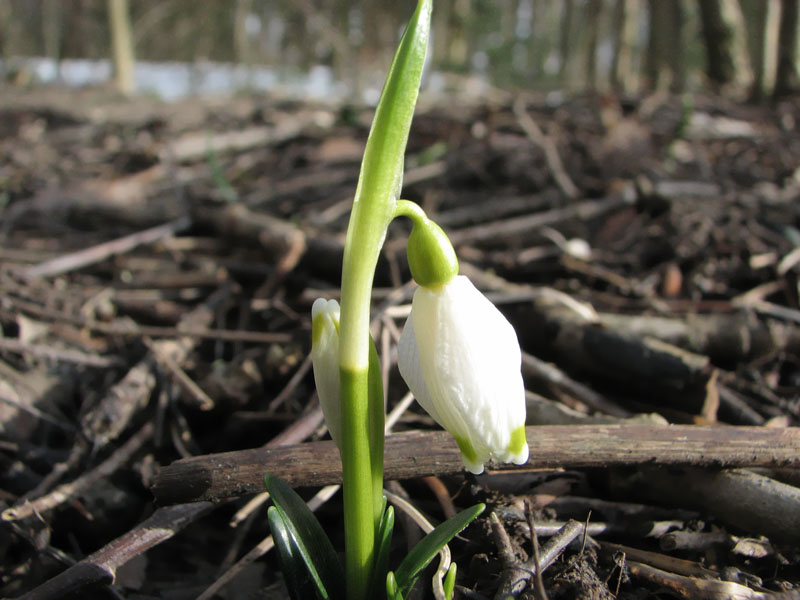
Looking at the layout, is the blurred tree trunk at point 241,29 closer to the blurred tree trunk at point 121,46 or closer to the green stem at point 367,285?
the blurred tree trunk at point 121,46

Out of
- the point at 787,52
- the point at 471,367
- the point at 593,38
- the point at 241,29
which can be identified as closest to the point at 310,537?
the point at 471,367

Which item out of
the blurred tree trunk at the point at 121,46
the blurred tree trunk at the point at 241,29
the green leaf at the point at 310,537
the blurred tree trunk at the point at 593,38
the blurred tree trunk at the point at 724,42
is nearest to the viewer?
the green leaf at the point at 310,537

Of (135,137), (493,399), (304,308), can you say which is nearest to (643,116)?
(304,308)

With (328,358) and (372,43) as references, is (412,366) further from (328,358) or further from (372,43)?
(372,43)

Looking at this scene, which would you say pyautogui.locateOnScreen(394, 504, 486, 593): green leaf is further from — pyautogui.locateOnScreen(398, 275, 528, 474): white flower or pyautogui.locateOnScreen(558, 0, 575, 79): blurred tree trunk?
pyautogui.locateOnScreen(558, 0, 575, 79): blurred tree trunk

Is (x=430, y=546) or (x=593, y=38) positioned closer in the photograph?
(x=430, y=546)

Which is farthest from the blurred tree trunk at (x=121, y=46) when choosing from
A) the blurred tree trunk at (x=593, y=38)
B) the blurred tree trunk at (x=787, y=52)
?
the blurred tree trunk at (x=593, y=38)
